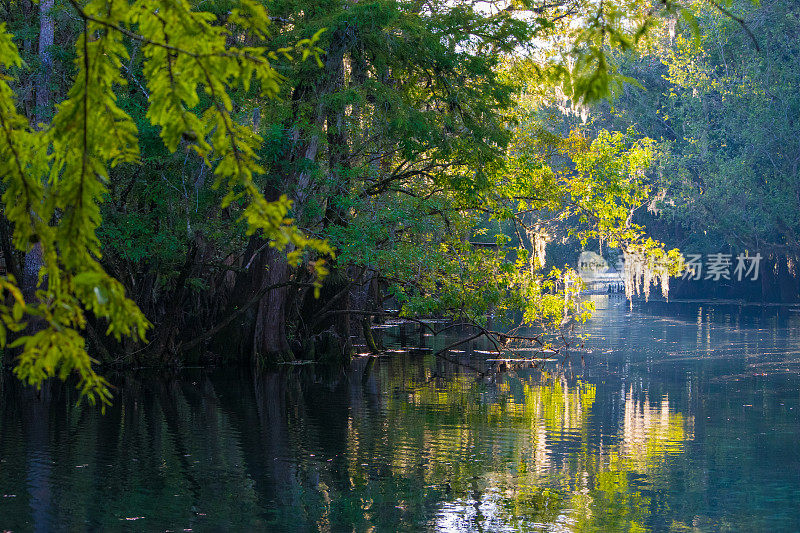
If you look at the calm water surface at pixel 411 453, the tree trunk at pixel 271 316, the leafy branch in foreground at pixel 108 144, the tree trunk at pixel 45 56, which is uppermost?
the tree trunk at pixel 45 56

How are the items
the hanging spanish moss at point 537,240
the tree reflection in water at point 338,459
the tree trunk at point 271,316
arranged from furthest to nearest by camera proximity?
1. the hanging spanish moss at point 537,240
2. the tree trunk at point 271,316
3. the tree reflection in water at point 338,459

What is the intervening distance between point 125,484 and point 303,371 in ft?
40.2

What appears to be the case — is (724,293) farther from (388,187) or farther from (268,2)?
(268,2)

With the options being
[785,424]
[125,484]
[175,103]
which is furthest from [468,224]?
[175,103]

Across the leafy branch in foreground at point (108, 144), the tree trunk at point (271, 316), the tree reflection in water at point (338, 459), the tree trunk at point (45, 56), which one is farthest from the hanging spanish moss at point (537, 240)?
the leafy branch in foreground at point (108, 144)

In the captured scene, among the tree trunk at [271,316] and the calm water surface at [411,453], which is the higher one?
the tree trunk at [271,316]

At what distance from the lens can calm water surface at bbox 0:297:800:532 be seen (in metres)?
10.0

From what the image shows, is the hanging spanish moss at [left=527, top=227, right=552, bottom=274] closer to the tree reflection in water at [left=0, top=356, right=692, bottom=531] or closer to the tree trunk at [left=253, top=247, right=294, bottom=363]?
the tree reflection in water at [left=0, top=356, right=692, bottom=531]

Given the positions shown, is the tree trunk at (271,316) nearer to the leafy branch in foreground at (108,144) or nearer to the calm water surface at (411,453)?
the calm water surface at (411,453)

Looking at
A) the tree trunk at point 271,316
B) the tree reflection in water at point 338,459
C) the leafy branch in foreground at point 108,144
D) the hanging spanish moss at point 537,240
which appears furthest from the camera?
the hanging spanish moss at point 537,240

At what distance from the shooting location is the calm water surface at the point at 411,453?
1000cm

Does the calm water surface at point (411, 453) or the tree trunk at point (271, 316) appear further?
the tree trunk at point (271, 316)

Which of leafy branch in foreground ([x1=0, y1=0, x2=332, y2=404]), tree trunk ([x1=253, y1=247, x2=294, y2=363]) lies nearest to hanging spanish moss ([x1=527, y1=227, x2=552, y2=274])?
tree trunk ([x1=253, y1=247, x2=294, y2=363])

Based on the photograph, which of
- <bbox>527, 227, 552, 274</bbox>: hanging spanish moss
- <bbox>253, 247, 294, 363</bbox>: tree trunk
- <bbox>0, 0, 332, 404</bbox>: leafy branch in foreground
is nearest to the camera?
<bbox>0, 0, 332, 404</bbox>: leafy branch in foreground
